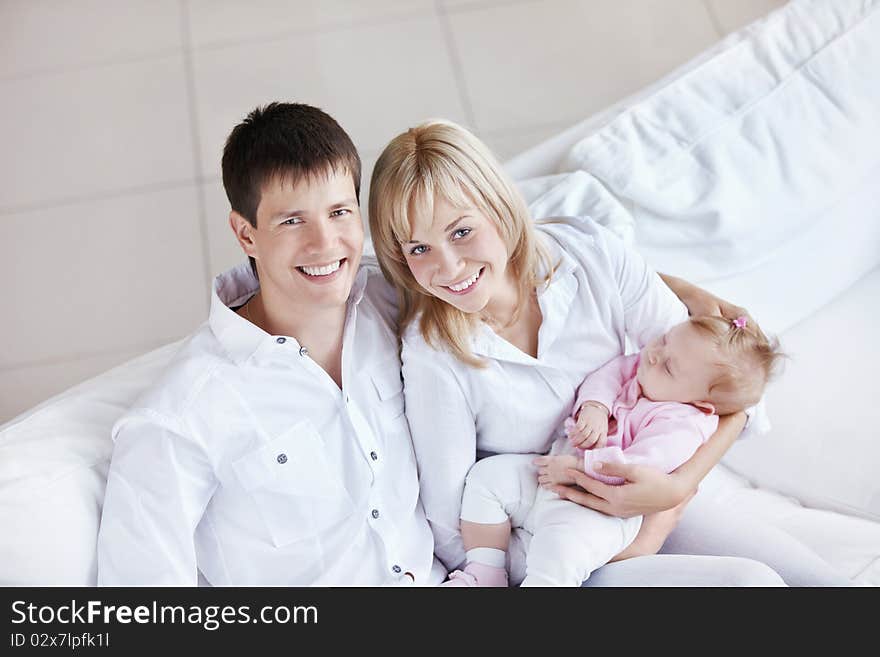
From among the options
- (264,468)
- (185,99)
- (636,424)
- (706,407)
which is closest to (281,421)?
(264,468)

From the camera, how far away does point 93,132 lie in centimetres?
305

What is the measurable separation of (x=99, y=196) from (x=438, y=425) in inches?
71.2

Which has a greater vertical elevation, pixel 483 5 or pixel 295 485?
pixel 483 5

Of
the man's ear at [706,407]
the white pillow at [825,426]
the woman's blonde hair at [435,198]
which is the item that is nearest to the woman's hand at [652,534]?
the man's ear at [706,407]

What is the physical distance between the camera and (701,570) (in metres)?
1.40

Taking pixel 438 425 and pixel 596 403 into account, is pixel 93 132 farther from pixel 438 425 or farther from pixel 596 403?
pixel 596 403

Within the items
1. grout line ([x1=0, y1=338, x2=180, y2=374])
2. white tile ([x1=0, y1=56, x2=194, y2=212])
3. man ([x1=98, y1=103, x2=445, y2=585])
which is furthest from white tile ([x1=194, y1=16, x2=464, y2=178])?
man ([x1=98, y1=103, x2=445, y2=585])

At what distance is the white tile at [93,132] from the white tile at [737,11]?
1.87m

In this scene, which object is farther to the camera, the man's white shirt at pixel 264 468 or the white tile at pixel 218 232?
the white tile at pixel 218 232

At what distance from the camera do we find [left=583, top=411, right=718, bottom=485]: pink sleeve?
150 centimetres

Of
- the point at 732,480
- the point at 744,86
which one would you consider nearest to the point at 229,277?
the point at 732,480

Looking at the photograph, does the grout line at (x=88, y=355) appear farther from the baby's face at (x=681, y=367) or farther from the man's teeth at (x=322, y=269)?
the baby's face at (x=681, y=367)

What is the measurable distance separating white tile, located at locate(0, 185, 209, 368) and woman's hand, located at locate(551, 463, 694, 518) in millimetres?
1433

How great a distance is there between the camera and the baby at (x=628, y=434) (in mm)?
1506
